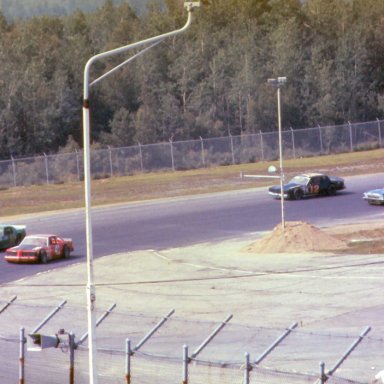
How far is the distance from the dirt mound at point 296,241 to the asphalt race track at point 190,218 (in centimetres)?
385

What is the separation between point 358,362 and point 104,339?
5666mm

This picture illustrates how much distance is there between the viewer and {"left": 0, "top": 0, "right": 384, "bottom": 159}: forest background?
3472 inches

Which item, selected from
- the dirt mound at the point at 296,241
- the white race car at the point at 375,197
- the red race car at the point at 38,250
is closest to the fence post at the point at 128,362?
the red race car at the point at 38,250

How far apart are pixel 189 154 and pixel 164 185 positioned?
454 inches

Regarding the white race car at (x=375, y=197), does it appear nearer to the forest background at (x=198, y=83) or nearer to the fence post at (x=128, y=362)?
the forest background at (x=198, y=83)

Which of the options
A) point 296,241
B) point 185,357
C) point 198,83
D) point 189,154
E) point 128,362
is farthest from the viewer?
point 198,83

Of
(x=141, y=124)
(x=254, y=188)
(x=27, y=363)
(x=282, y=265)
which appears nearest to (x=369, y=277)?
(x=282, y=265)

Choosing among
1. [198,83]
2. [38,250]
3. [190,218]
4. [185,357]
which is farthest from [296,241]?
[198,83]

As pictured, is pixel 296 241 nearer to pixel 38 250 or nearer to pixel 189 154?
pixel 38 250

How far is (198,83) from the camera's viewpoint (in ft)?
319

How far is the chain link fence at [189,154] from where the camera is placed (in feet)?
242

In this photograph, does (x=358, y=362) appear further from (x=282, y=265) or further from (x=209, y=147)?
(x=209, y=147)

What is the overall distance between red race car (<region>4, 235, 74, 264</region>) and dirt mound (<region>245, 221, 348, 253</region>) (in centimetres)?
714

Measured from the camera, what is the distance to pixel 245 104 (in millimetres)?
96000
